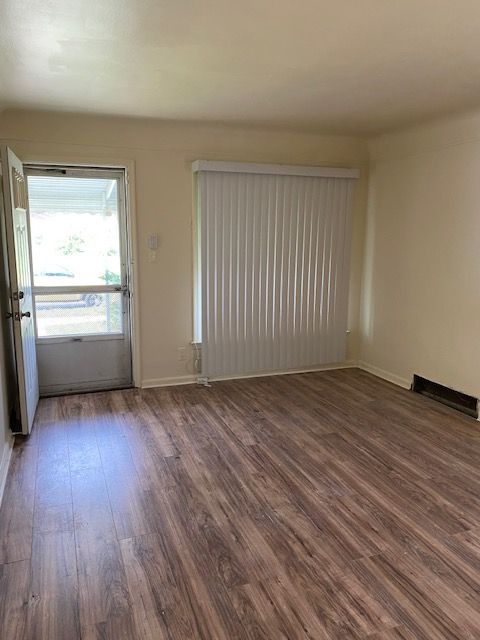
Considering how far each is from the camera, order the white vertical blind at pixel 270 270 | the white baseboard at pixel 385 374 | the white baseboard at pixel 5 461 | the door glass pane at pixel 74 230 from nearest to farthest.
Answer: the white baseboard at pixel 5 461, the door glass pane at pixel 74 230, the white vertical blind at pixel 270 270, the white baseboard at pixel 385 374

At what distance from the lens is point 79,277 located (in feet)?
14.1

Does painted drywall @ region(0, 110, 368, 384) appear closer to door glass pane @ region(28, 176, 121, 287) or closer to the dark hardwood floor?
door glass pane @ region(28, 176, 121, 287)

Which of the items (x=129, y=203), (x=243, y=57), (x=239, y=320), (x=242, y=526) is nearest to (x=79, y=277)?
(x=129, y=203)

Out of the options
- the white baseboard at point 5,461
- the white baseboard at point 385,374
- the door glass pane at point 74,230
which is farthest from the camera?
the white baseboard at point 385,374

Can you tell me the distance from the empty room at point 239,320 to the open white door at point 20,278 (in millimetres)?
24

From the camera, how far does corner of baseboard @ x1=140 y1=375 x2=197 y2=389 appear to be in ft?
15.0

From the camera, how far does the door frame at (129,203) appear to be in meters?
3.95

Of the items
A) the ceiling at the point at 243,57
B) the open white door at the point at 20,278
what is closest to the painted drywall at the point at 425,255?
the ceiling at the point at 243,57

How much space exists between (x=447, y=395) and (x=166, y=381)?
2.62 m

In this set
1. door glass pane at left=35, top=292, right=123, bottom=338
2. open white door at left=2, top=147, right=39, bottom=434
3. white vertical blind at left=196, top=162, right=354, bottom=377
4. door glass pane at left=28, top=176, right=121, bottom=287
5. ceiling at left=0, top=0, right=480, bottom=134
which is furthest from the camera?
white vertical blind at left=196, top=162, right=354, bottom=377

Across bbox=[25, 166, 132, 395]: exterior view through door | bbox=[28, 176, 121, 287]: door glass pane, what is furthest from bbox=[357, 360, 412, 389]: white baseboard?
bbox=[28, 176, 121, 287]: door glass pane

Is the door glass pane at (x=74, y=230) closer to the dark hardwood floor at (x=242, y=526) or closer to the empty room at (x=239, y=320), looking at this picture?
the empty room at (x=239, y=320)

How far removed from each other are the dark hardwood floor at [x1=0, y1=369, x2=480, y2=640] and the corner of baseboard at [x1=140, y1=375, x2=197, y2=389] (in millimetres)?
564

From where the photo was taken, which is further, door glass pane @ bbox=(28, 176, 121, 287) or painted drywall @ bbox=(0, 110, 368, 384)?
door glass pane @ bbox=(28, 176, 121, 287)
